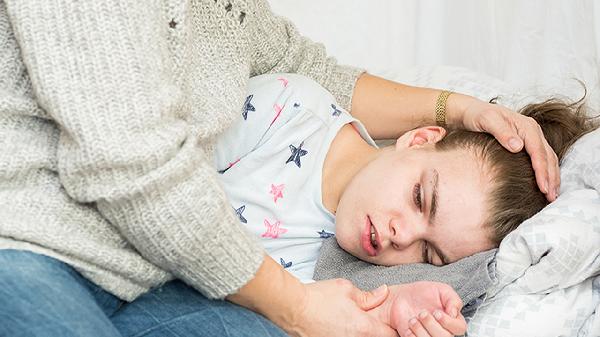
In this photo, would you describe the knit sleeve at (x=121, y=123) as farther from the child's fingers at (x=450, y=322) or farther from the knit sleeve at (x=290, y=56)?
the knit sleeve at (x=290, y=56)

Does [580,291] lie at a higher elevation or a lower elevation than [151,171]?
lower

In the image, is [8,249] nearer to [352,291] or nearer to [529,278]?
[352,291]

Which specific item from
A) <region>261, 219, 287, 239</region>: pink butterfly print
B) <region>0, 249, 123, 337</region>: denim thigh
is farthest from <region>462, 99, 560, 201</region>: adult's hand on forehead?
<region>0, 249, 123, 337</region>: denim thigh

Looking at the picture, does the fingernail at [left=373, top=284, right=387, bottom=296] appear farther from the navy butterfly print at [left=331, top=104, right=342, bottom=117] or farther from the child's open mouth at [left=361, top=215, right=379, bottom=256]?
the navy butterfly print at [left=331, top=104, right=342, bottom=117]

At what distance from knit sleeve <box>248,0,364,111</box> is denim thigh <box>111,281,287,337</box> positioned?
514 mm

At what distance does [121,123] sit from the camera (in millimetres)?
1124

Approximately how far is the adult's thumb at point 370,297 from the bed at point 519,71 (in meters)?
0.16

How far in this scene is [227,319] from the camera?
1.27m

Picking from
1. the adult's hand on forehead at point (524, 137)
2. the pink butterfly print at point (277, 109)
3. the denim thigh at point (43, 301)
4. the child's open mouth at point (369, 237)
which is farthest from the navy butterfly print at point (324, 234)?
the denim thigh at point (43, 301)

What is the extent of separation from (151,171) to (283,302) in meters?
0.29

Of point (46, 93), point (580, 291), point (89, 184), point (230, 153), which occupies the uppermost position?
point (46, 93)

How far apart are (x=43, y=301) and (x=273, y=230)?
50 cm

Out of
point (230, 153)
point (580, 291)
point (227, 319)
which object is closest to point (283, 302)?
point (227, 319)

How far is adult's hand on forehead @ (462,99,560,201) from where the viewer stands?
151 centimetres
